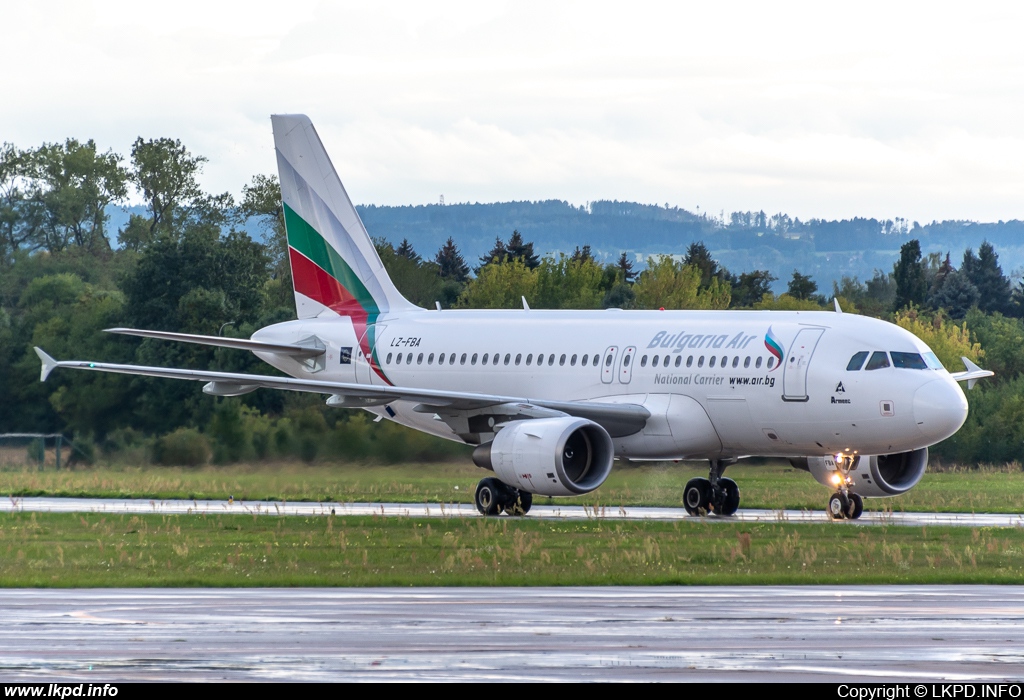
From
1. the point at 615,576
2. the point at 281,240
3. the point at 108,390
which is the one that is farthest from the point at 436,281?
the point at 615,576

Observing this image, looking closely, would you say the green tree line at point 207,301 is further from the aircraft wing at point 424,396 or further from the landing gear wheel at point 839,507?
the landing gear wheel at point 839,507

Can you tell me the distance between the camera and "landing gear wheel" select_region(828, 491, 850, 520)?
103 ft

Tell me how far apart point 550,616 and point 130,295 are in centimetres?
5361

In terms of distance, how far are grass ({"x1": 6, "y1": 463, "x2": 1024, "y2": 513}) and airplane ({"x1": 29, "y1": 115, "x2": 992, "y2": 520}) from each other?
195cm

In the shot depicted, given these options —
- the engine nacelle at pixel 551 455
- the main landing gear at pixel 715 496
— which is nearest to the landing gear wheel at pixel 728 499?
the main landing gear at pixel 715 496

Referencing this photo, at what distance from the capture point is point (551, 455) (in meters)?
29.9

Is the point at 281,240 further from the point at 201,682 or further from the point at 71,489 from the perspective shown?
the point at 201,682

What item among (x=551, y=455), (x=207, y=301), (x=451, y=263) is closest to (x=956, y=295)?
(x=451, y=263)

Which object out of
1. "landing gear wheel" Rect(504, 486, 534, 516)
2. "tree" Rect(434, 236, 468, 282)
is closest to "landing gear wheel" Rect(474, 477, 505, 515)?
"landing gear wheel" Rect(504, 486, 534, 516)

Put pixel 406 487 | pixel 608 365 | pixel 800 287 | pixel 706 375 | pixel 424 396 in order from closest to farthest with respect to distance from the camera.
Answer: pixel 706 375, pixel 424 396, pixel 608 365, pixel 406 487, pixel 800 287

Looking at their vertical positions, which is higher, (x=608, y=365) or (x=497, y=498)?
(x=608, y=365)

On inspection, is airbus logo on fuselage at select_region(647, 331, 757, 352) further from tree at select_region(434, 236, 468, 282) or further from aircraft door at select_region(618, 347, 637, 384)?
tree at select_region(434, 236, 468, 282)

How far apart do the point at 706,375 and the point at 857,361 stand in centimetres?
303

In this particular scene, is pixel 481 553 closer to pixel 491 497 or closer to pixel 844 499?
pixel 491 497
